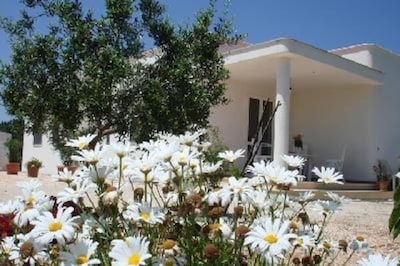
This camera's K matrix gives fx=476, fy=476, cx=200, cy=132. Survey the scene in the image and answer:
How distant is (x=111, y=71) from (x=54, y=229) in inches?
167

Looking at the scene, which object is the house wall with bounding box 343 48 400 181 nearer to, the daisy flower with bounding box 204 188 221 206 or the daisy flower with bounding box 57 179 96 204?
the daisy flower with bounding box 204 188 221 206

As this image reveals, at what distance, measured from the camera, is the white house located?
1391 cm

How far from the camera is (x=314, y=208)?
5.97 feet

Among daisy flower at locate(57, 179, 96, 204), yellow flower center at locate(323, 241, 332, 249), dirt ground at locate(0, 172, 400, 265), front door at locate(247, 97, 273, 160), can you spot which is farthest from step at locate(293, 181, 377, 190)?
daisy flower at locate(57, 179, 96, 204)

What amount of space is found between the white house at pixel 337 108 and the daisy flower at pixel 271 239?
11.6 m

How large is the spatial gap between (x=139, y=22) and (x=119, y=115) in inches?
51.1

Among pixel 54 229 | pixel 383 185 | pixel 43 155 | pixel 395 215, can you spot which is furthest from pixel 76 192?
pixel 43 155

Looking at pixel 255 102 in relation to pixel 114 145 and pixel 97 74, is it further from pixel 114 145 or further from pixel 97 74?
pixel 114 145

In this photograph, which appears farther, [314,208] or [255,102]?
[255,102]

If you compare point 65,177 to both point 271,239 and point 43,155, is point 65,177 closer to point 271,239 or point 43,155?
point 271,239

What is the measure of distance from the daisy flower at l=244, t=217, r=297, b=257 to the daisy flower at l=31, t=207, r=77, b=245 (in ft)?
1.60

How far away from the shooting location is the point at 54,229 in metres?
1.32

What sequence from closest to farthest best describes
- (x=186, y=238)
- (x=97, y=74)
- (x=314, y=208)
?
(x=186, y=238)
(x=314, y=208)
(x=97, y=74)

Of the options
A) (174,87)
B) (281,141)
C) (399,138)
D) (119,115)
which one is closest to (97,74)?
(119,115)
